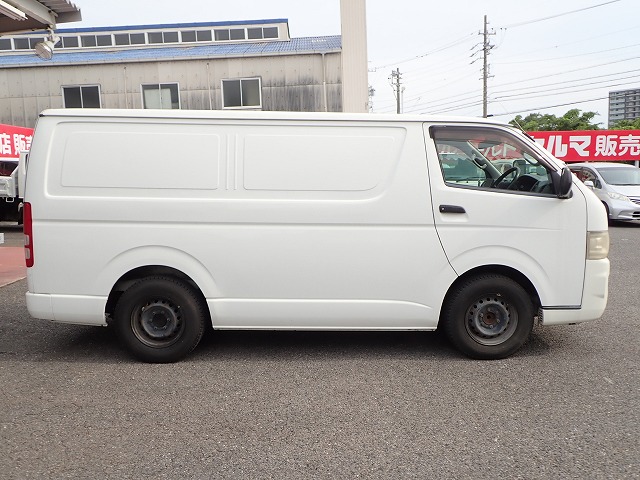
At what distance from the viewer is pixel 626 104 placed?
104 metres

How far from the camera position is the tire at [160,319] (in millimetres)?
4789

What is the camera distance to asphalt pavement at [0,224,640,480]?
127 inches

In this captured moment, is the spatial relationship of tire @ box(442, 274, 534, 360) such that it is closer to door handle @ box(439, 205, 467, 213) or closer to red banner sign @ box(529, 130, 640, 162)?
door handle @ box(439, 205, 467, 213)

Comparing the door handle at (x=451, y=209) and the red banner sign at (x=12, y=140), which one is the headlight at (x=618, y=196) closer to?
the door handle at (x=451, y=209)

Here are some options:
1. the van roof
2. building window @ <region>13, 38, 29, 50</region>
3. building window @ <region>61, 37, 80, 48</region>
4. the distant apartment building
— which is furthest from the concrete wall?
the distant apartment building

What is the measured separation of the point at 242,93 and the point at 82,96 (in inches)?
266

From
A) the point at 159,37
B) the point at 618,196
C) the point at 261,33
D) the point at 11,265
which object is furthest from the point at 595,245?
the point at 159,37

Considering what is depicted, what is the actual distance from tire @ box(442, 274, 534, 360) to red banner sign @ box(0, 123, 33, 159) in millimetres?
14944

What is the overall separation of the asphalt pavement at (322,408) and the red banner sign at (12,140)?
13051mm

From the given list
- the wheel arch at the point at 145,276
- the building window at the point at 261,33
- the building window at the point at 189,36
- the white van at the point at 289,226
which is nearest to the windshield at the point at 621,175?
the white van at the point at 289,226

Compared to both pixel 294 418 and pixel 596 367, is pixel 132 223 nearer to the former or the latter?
pixel 294 418

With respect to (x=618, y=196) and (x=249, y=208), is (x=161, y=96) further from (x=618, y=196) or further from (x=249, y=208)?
(x=249, y=208)

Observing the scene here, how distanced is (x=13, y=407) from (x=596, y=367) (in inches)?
176

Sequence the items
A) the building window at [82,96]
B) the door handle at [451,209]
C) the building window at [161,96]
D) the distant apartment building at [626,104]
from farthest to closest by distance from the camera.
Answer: the distant apartment building at [626,104], the building window at [82,96], the building window at [161,96], the door handle at [451,209]
